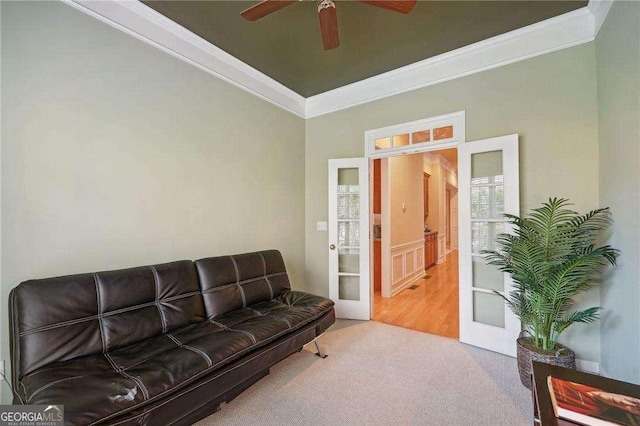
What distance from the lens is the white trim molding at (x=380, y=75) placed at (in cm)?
216

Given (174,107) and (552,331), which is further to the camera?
(174,107)

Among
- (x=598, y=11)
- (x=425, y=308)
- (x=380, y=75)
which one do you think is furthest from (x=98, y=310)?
(x=598, y=11)

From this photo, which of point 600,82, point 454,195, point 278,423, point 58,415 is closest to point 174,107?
point 58,415

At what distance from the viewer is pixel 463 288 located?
2.80m

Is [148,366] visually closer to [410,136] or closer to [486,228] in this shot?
[486,228]

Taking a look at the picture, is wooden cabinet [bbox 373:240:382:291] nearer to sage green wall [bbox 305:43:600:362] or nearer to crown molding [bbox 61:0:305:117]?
sage green wall [bbox 305:43:600:362]

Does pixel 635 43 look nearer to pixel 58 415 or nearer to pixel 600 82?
pixel 600 82

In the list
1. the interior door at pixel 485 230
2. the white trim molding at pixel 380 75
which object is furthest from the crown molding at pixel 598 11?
the interior door at pixel 485 230

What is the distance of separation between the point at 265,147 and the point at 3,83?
215 centimetres

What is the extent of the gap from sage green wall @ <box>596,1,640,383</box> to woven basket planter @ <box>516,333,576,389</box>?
0.28 meters

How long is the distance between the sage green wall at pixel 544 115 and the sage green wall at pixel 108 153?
7.47ft

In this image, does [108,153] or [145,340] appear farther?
[108,153]

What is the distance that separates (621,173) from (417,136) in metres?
1.73

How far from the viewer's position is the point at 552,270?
203 cm
